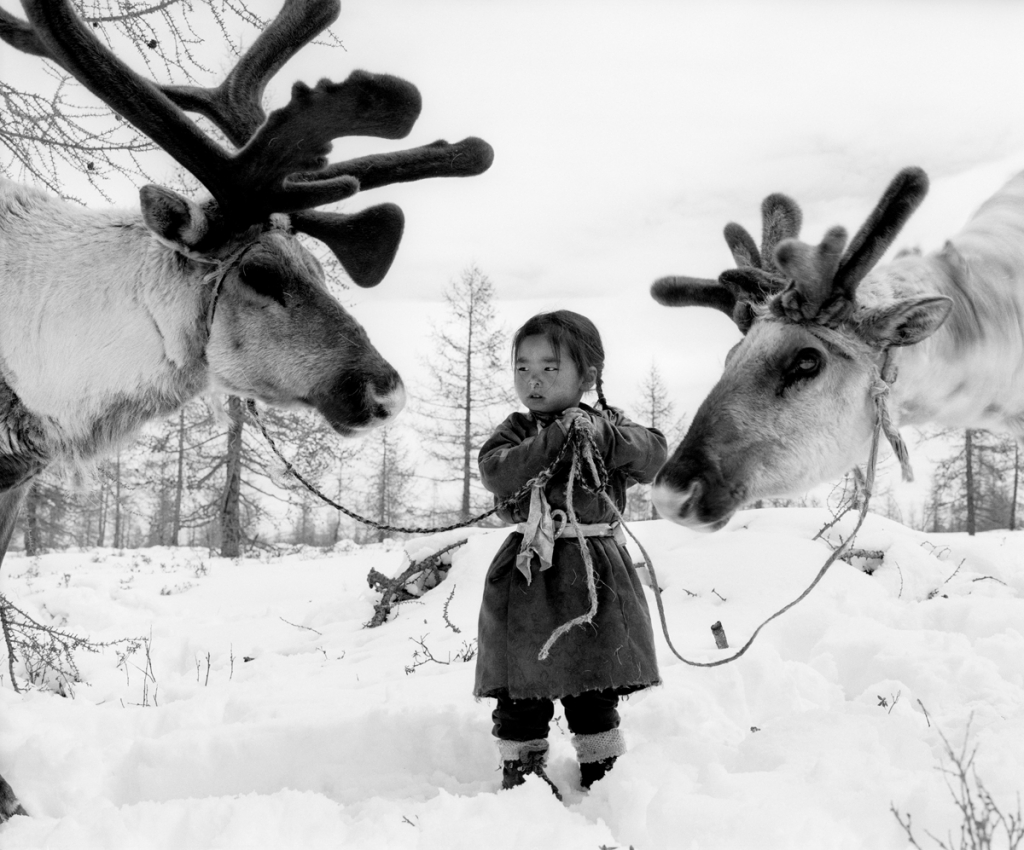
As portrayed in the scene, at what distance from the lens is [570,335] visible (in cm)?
266

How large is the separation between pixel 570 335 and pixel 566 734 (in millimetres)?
1717

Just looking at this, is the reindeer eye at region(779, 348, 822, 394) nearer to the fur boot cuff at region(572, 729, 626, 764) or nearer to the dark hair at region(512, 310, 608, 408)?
the dark hair at region(512, 310, 608, 408)

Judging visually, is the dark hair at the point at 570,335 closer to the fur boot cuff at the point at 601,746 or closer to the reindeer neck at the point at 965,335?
the reindeer neck at the point at 965,335

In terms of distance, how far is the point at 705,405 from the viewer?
2.57 meters

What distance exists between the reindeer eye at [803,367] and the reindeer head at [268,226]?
4.54 feet

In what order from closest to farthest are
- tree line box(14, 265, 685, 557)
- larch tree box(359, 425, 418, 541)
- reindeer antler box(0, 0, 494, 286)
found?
reindeer antler box(0, 0, 494, 286) → tree line box(14, 265, 685, 557) → larch tree box(359, 425, 418, 541)

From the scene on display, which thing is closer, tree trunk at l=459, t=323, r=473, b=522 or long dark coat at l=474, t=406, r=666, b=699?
long dark coat at l=474, t=406, r=666, b=699

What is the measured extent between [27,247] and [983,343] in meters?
3.60

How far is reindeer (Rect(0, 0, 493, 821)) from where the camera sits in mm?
2420

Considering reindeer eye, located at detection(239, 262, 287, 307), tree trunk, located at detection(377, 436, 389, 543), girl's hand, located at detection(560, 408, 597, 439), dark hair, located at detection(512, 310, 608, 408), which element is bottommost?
tree trunk, located at detection(377, 436, 389, 543)

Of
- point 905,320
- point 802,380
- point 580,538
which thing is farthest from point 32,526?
point 905,320

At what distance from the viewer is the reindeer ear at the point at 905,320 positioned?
2.36 meters

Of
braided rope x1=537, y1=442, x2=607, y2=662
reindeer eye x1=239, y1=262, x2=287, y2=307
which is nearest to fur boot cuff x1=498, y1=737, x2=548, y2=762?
braided rope x1=537, y1=442, x2=607, y2=662

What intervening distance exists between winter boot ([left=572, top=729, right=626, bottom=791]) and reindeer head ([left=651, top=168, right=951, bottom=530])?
830mm
